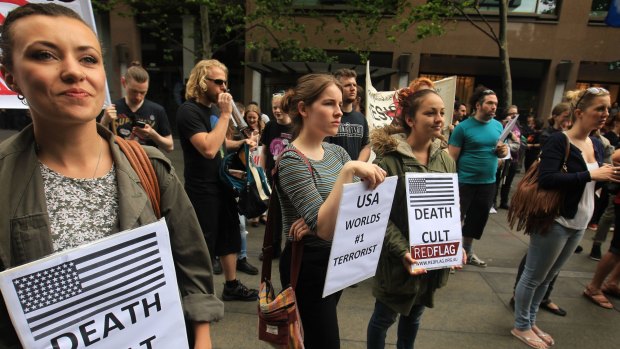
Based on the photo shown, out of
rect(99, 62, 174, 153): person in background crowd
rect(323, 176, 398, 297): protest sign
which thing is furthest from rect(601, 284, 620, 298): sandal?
rect(99, 62, 174, 153): person in background crowd

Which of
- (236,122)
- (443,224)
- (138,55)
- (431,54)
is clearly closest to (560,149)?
(443,224)

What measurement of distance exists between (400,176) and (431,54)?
14.6m

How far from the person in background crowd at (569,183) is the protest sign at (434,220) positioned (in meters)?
1.00

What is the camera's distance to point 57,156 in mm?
1141

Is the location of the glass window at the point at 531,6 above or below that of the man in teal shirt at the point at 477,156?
above

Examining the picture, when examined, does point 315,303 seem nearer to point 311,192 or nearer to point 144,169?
point 311,192

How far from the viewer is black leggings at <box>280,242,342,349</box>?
1958 millimetres

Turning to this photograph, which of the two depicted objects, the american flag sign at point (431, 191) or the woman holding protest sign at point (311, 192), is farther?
the american flag sign at point (431, 191)

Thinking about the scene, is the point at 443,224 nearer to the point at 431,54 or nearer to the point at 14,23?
the point at 14,23

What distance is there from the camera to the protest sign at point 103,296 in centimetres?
98

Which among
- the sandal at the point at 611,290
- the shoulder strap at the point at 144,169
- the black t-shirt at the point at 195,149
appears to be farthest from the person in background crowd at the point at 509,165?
the shoulder strap at the point at 144,169

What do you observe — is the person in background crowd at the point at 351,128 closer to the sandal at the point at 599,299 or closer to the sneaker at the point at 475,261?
the sneaker at the point at 475,261

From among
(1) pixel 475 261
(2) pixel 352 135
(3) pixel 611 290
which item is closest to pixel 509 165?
(1) pixel 475 261

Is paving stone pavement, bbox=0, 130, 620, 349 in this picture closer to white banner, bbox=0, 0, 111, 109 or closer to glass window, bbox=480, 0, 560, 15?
white banner, bbox=0, 0, 111, 109
